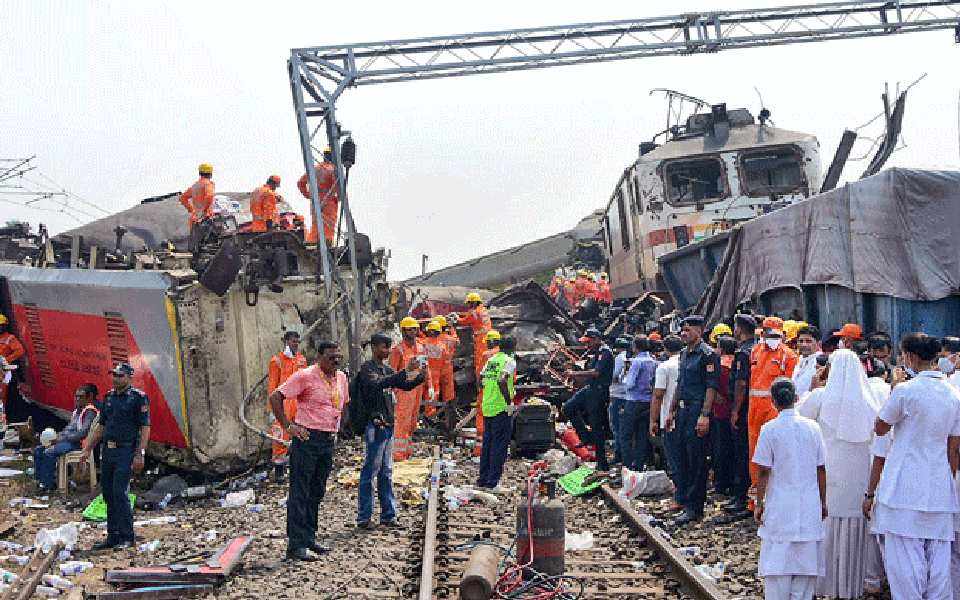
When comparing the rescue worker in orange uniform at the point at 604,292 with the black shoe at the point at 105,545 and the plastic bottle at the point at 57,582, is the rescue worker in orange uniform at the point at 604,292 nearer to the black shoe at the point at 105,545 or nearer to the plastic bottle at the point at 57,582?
the black shoe at the point at 105,545

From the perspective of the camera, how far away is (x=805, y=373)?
7.36 meters

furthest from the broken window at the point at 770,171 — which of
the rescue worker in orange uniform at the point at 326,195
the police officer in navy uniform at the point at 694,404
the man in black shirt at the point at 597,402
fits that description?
the police officer in navy uniform at the point at 694,404

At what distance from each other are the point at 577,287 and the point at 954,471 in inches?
649

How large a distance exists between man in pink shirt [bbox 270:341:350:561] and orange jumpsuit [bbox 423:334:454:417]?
516 centimetres

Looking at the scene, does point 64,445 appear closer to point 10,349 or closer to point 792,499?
point 10,349

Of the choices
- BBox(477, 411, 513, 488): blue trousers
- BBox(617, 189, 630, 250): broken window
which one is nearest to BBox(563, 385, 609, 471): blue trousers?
BBox(477, 411, 513, 488): blue trousers

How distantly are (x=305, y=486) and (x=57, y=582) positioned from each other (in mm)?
1909

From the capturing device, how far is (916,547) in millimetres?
5320

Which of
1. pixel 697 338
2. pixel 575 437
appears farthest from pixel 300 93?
pixel 697 338

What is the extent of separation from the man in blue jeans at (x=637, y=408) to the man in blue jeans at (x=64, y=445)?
5.96 m

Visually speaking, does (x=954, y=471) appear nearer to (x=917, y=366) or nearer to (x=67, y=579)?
(x=917, y=366)

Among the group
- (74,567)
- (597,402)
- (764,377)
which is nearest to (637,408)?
(597,402)

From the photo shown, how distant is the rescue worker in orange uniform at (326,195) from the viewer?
13758mm

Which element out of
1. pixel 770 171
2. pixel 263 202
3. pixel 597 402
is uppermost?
pixel 770 171
